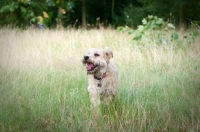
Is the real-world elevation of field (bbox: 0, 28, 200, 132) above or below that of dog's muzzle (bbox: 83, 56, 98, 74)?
below

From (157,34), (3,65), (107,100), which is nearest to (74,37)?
(157,34)

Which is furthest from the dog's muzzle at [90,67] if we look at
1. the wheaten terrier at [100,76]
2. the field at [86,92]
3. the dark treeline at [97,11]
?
the dark treeline at [97,11]

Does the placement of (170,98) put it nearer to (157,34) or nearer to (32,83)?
(32,83)

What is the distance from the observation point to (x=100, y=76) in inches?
182

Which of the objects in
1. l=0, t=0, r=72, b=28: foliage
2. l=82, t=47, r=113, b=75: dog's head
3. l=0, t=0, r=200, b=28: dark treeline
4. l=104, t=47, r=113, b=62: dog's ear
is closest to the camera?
l=82, t=47, r=113, b=75: dog's head

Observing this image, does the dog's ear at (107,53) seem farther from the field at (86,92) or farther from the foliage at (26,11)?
the foliage at (26,11)

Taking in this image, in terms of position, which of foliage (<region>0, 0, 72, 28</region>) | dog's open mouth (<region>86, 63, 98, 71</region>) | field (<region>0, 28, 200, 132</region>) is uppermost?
foliage (<region>0, 0, 72, 28</region>)

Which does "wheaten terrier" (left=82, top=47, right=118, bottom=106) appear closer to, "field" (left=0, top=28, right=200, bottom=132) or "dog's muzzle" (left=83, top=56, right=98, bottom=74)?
"dog's muzzle" (left=83, top=56, right=98, bottom=74)

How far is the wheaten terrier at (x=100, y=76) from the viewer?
14.6 feet

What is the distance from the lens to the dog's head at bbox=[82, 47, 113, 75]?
14.5ft

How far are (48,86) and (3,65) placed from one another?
168 cm

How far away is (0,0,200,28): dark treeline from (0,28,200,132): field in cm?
208

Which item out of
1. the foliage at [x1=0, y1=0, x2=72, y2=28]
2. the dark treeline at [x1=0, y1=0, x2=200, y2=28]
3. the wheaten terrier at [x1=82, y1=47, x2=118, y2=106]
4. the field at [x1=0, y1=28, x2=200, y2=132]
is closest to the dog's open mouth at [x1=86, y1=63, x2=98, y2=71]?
the wheaten terrier at [x1=82, y1=47, x2=118, y2=106]

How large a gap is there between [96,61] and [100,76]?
0.28 meters
